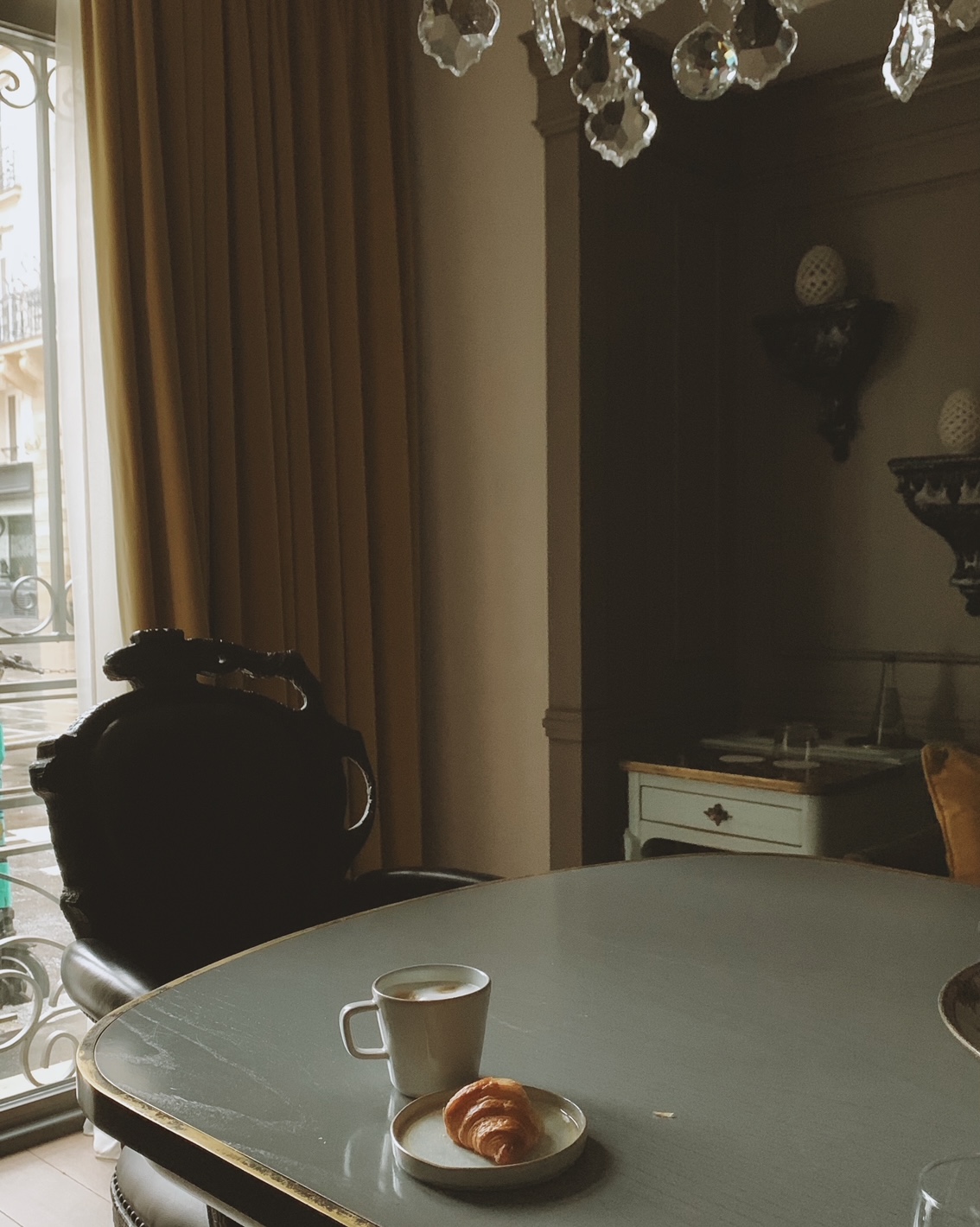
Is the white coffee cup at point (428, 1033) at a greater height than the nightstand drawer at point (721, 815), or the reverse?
the white coffee cup at point (428, 1033)

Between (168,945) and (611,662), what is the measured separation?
1.38 metres

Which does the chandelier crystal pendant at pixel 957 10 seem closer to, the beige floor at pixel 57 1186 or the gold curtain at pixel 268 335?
the gold curtain at pixel 268 335

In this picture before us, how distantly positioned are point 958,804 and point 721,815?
603 mm

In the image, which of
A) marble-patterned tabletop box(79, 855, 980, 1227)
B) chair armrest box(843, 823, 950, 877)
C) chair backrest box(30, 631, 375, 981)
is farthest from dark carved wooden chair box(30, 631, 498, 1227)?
chair armrest box(843, 823, 950, 877)

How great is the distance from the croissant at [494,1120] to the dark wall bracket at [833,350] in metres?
2.29

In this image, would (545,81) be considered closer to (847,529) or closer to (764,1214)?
(847,529)

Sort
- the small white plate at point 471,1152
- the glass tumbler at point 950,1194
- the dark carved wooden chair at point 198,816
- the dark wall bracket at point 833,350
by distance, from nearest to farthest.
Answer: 1. the glass tumbler at point 950,1194
2. the small white plate at point 471,1152
3. the dark carved wooden chair at point 198,816
4. the dark wall bracket at point 833,350

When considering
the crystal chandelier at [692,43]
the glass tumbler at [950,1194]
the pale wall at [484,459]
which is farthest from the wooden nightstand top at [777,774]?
the glass tumbler at [950,1194]

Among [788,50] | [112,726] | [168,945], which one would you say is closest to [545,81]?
[788,50]

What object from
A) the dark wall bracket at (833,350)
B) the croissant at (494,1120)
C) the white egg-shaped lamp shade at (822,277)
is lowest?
the croissant at (494,1120)

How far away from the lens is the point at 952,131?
270cm

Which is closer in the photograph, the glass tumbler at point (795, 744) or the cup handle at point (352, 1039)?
the cup handle at point (352, 1039)

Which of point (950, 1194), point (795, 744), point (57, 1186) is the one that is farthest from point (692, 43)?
point (57, 1186)

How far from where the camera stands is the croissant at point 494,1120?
32.0 inches
